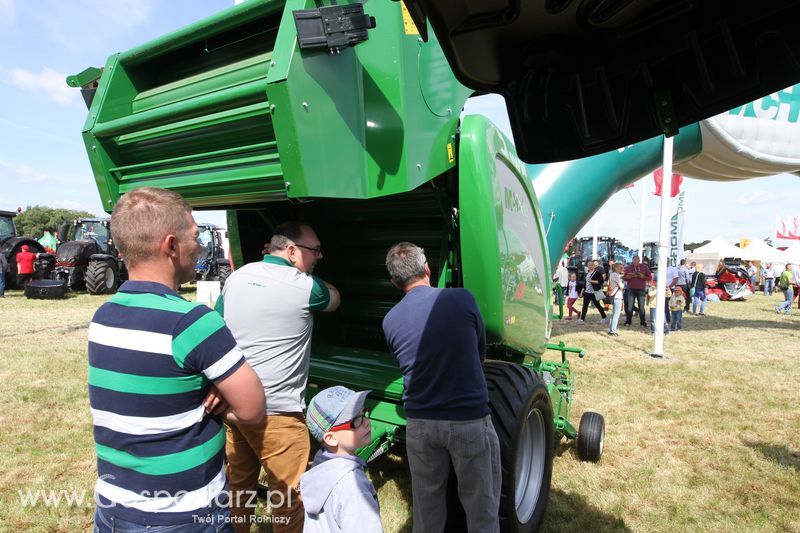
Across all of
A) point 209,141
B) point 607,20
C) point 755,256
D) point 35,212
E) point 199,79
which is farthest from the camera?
point 35,212

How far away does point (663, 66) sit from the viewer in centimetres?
128

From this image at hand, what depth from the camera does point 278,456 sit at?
2.18 meters

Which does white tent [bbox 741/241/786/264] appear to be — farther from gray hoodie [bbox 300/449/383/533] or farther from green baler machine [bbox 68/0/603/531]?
gray hoodie [bbox 300/449/383/533]

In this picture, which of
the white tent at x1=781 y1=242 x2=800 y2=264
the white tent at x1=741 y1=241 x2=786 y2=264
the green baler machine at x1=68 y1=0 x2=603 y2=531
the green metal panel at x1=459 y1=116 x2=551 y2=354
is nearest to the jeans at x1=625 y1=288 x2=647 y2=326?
the green baler machine at x1=68 y1=0 x2=603 y2=531

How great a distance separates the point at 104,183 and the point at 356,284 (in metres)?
1.78

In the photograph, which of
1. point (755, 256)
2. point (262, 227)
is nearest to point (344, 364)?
point (262, 227)

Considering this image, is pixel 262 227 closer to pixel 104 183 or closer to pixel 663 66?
pixel 104 183

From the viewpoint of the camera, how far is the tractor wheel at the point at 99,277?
12.9m

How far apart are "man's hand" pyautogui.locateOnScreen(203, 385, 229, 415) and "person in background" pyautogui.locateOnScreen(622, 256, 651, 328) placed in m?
10.8

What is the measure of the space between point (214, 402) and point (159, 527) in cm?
35

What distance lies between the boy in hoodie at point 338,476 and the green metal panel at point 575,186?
14.4 feet

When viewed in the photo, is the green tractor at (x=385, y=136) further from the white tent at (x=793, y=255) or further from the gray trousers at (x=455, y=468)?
the white tent at (x=793, y=255)

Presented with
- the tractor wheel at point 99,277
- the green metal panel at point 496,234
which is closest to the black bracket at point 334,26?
the green metal panel at point 496,234

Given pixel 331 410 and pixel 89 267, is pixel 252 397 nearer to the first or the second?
pixel 331 410
